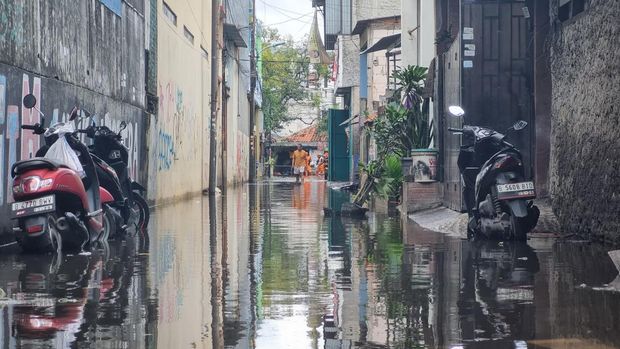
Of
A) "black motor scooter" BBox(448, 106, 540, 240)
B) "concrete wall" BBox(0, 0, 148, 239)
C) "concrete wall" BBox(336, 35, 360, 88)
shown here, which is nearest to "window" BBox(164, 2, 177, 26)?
"concrete wall" BBox(0, 0, 148, 239)

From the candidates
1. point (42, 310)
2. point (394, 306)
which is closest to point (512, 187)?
point (394, 306)

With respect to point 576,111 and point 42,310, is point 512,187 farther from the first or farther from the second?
point 42,310

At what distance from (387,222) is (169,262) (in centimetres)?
810

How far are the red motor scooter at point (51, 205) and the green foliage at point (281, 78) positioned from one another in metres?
79.3

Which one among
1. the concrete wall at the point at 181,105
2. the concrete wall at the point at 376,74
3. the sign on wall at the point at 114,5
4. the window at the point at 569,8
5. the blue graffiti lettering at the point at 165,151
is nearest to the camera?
the window at the point at 569,8

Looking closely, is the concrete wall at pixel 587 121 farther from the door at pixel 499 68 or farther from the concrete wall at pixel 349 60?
the concrete wall at pixel 349 60

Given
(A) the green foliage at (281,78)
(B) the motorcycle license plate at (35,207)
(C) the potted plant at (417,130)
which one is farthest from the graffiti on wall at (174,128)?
(A) the green foliage at (281,78)

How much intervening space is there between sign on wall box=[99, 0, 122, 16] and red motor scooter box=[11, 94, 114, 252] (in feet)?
26.6

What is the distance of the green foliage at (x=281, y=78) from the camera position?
92.4 meters

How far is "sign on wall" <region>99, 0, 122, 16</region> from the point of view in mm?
20016

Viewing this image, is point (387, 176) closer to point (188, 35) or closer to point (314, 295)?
point (188, 35)

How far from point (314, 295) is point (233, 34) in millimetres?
41302

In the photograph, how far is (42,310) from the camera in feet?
23.3

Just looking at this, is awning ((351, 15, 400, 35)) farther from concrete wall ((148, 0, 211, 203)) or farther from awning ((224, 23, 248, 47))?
concrete wall ((148, 0, 211, 203))
